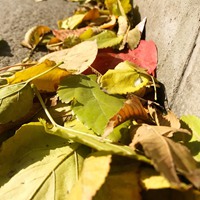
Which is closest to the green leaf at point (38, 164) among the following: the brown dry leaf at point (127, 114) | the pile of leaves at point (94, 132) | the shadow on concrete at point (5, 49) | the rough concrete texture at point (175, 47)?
the pile of leaves at point (94, 132)

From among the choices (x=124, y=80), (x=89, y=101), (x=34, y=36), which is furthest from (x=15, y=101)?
(x=34, y=36)

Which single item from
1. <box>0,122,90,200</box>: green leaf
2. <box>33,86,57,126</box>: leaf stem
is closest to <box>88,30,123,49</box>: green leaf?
<box>33,86,57,126</box>: leaf stem

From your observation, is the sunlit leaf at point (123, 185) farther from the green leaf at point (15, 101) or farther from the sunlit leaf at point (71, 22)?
the sunlit leaf at point (71, 22)

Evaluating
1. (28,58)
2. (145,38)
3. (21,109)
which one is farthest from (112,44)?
(21,109)

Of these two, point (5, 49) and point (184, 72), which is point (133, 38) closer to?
point (184, 72)

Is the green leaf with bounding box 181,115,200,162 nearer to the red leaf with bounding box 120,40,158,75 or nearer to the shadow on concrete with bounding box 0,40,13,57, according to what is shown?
the red leaf with bounding box 120,40,158,75

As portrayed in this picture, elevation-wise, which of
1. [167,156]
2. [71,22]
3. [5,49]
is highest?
[167,156]
